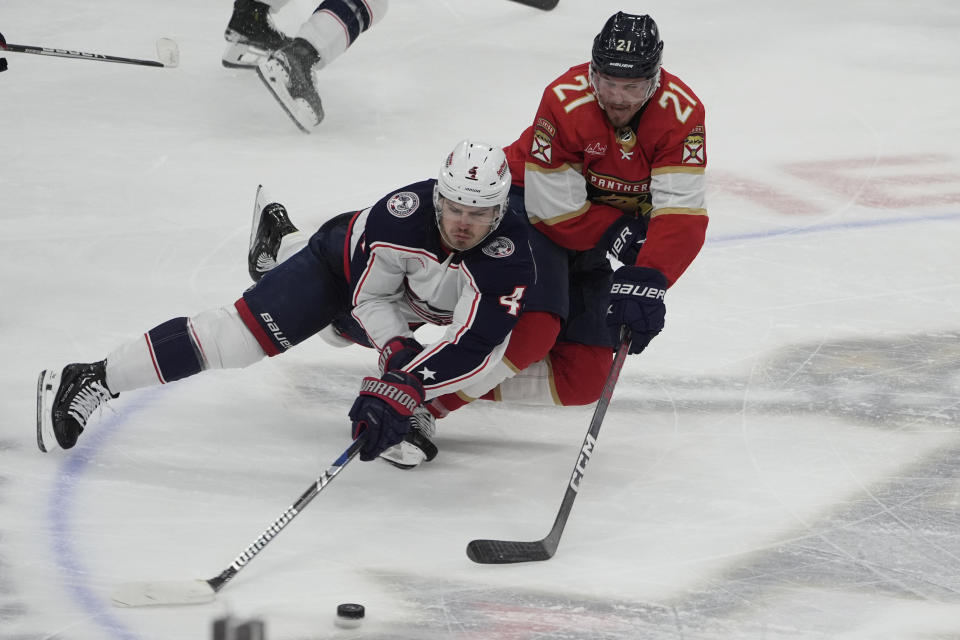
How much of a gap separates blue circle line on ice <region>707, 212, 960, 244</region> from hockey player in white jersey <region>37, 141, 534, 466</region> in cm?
184

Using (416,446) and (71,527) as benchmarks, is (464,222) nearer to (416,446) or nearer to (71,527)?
(416,446)

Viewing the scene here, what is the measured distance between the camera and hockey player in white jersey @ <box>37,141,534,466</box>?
112 inches

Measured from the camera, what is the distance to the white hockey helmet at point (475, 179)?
2.84 m

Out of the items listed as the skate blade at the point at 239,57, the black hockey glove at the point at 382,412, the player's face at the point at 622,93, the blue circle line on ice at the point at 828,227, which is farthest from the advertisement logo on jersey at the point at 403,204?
the skate blade at the point at 239,57

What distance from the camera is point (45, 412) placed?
119 inches

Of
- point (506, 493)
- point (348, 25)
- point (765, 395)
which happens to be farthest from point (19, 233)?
point (765, 395)

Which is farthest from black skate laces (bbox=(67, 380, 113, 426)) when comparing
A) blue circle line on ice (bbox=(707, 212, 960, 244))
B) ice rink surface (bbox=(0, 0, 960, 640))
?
blue circle line on ice (bbox=(707, 212, 960, 244))

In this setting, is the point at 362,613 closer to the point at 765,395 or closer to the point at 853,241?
the point at 765,395

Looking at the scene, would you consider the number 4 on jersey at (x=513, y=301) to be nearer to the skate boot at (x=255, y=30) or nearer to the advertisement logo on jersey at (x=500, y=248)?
the advertisement logo on jersey at (x=500, y=248)

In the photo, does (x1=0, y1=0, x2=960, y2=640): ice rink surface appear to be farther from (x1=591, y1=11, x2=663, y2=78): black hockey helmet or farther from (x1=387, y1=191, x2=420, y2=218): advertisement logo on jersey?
(x1=591, y1=11, x2=663, y2=78): black hockey helmet

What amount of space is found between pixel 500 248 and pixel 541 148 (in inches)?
18.2

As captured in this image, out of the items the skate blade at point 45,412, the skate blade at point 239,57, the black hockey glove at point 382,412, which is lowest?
the skate blade at point 45,412

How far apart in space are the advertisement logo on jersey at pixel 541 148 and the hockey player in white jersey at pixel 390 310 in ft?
1.12

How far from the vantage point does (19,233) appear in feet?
14.7
